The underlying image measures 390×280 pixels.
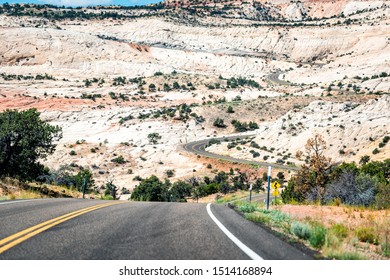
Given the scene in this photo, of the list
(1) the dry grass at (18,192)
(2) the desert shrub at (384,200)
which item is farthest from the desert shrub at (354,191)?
(1) the dry grass at (18,192)

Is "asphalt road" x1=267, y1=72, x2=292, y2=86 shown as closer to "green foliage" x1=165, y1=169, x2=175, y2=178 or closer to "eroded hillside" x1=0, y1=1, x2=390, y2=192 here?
"eroded hillside" x1=0, y1=1, x2=390, y2=192

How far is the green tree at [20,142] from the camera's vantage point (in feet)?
92.7

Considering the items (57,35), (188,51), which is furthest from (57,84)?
(188,51)

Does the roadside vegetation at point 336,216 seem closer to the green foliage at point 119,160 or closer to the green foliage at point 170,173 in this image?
the green foliage at point 170,173

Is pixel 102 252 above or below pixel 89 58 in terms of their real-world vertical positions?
below

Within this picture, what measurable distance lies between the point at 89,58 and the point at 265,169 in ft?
308

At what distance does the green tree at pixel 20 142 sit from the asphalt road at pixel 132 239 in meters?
20.6

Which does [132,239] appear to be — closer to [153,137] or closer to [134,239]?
[134,239]

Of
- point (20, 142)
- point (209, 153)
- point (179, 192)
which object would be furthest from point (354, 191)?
point (209, 153)

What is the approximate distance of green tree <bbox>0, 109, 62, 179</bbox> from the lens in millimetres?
28266

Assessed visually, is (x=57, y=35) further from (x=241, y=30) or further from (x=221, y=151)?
(x=221, y=151)

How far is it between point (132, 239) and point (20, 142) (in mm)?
25307

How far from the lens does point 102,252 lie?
5.92 metres

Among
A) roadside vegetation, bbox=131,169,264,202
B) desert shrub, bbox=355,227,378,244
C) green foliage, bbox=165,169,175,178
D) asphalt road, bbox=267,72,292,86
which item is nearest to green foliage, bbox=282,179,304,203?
roadside vegetation, bbox=131,169,264,202
